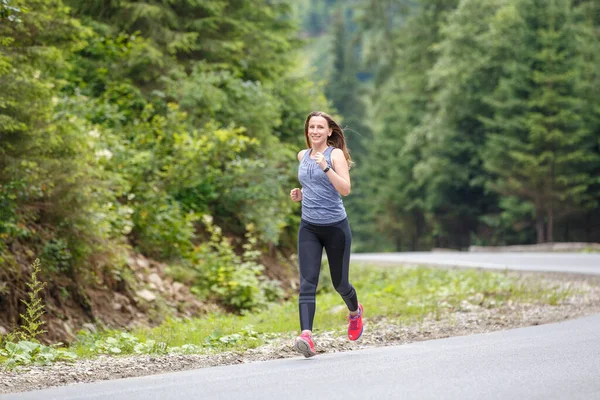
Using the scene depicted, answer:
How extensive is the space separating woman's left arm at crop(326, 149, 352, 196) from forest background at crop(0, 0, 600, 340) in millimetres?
3819

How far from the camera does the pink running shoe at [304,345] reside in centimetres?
719

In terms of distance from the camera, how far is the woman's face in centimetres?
753

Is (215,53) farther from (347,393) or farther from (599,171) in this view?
(599,171)

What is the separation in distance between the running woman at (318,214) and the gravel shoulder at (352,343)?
643 millimetres

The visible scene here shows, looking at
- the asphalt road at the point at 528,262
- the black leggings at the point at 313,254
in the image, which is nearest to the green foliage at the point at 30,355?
the black leggings at the point at 313,254

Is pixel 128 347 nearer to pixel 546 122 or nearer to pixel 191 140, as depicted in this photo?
pixel 191 140

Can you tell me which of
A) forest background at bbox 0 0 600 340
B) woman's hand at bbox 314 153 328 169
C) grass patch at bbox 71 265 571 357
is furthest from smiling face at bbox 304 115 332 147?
forest background at bbox 0 0 600 340

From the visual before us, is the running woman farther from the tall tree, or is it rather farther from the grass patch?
the tall tree

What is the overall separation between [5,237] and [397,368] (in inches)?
230

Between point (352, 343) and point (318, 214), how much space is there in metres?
1.71

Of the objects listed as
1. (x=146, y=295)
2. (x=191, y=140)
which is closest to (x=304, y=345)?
(x=146, y=295)

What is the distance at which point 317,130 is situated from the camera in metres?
7.54

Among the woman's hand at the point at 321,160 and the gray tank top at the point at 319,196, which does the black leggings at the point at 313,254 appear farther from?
the woman's hand at the point at 321,160

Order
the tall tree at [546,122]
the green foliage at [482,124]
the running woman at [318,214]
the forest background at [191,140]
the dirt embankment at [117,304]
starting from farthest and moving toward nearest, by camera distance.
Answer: the green foliage at [482,124] → the tall tree at [546,122] → the forest background at [191,140] → the dirt embankment at [117,304] → the running woman at [318,214]
